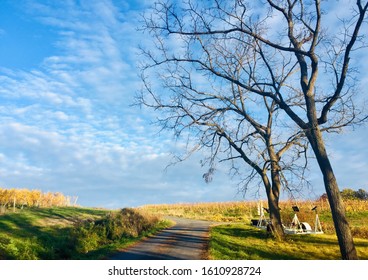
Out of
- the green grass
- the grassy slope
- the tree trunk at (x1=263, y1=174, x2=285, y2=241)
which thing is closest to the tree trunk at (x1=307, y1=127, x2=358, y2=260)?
the green grass

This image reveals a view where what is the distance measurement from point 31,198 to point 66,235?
39.3 metres

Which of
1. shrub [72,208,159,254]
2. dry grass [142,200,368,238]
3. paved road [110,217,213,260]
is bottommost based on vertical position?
paved road [110,217,213,260]

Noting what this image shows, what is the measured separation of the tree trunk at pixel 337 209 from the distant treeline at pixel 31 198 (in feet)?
169

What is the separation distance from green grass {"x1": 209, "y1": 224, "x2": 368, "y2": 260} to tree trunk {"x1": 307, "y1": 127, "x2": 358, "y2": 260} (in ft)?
13.3

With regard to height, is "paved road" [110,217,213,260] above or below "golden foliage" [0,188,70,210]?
below

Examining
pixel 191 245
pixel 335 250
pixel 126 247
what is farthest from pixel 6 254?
pixel 335 250

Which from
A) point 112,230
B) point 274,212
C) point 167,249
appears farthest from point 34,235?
point 274,212

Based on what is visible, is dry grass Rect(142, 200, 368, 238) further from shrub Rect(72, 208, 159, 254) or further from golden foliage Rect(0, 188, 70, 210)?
golden foliage Rect(0, 188, 70, 210)

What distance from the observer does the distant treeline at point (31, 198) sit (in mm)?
55766

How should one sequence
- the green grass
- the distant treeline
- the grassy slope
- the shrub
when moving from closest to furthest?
1. the green grass
2. the grassy slope
3. the shrub
4. the distant treeline

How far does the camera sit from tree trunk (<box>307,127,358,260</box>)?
12.2 metres

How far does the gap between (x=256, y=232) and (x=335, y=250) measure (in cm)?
638

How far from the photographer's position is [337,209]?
490 inches

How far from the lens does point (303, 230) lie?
75.0 ft
